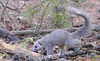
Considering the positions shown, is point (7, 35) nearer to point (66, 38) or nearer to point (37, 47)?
point (37, 47)

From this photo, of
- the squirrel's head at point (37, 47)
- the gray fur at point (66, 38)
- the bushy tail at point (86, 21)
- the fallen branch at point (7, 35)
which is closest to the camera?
the bushy tail at point (86, 21)

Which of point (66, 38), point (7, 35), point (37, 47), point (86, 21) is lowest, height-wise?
point (37, 47)

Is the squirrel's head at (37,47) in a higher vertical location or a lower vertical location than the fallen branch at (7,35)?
lower

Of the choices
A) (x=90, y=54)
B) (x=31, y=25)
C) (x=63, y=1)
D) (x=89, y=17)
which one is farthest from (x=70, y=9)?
(x=31, y=25)

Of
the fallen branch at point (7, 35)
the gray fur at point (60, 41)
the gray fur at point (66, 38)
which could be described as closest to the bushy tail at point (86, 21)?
the gray fur at point (66, 38)

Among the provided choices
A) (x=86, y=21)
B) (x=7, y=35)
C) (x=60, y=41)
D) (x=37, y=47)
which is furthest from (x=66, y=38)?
(x=7, y=35)

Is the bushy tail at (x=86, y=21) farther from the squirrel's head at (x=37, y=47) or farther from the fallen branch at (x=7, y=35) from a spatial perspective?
the fallen branch at (x=7, y=35)

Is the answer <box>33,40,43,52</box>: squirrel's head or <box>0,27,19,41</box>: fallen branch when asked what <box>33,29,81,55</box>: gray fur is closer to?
<box>33,40,43,52</box>: squirrel's head

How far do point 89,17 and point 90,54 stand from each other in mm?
1036

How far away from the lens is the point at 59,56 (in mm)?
3988

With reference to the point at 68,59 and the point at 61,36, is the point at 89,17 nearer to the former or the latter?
the point at 61,36

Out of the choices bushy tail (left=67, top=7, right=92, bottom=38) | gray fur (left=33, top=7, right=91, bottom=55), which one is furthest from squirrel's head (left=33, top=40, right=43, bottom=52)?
bushy tail (left=67, top=7, right=92, bottom=38)

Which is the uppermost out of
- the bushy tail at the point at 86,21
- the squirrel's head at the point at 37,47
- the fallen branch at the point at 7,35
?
the bushy tail at the point at 86,21

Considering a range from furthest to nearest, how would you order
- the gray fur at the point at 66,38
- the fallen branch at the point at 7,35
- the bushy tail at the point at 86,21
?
the fallen branch at the point at 7,35 < the gray fur at the point at 66,38 < the bushy tail at the point at 86,21
